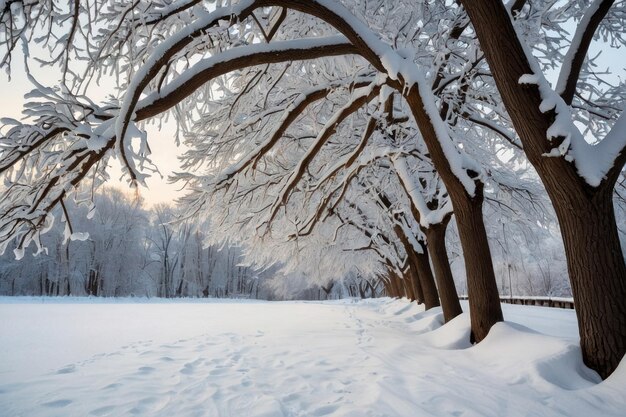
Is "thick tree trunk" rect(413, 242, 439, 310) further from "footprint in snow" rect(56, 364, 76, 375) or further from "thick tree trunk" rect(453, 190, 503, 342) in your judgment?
"footprint in snow" rect(56, 364, 76, 375)

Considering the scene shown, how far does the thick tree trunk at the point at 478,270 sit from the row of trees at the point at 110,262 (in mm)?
26368

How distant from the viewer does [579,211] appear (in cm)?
330

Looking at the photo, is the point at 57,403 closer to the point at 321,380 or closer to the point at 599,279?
the point at 321,380

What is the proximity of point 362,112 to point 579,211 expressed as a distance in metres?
5.29

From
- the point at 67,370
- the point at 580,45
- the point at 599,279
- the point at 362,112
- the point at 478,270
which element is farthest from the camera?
the point at 362,112

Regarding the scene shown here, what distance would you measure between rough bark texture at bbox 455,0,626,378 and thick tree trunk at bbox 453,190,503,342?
135 cm

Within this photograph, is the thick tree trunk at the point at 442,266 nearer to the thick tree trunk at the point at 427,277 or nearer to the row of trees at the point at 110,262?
the thick tree trunk at the point at 427,277

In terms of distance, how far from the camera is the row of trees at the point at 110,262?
34938 millimetres

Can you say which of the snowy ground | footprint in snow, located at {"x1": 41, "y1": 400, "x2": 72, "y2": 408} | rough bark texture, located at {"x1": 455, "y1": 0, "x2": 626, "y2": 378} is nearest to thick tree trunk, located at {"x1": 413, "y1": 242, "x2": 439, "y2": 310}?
the snowy ground

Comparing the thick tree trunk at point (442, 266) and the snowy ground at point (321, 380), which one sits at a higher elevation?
the thick tree trunk at point (442, 266)

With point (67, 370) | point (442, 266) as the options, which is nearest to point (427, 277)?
point (442, 266)

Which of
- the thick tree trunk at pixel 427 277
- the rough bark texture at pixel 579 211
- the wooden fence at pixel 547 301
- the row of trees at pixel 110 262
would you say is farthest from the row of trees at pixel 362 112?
the row of trees at pixel 110 262

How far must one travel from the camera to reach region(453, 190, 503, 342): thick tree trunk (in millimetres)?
4762

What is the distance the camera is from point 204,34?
3680 millimetres
